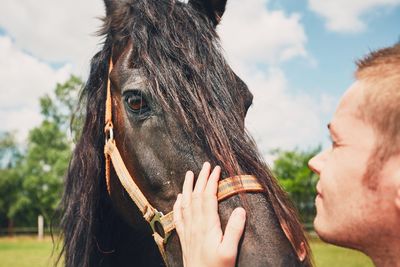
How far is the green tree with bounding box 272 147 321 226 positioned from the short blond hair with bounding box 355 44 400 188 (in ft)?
125

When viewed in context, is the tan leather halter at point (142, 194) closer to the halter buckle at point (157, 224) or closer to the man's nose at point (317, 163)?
the halter buckle at point (157, 224)

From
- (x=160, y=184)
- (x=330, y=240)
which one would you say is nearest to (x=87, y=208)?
(x=160, y=184)

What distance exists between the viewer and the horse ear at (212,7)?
8.84 feet

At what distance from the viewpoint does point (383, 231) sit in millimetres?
1022

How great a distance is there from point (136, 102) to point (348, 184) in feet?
4.46

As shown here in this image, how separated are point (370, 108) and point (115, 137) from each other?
1616mm

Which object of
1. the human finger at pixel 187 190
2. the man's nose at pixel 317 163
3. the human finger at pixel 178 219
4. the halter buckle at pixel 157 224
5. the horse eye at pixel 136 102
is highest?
the horse eye at pixel 136 102

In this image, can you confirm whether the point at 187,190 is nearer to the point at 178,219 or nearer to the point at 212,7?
the point at 178,219

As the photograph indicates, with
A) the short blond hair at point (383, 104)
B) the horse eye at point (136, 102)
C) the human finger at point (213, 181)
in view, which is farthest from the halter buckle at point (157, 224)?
the short blond hair at point (383, 104)

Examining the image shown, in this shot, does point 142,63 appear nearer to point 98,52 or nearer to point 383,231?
point 98,52

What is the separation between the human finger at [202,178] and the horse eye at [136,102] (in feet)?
1.87

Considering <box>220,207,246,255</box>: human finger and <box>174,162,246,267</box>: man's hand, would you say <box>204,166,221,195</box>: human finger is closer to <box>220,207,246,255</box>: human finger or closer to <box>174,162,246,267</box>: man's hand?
<box>174,162,246,267</box>: man's hand

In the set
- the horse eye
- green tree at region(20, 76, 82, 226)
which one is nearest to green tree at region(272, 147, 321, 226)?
green tree at region(20, 76, 82, 226)

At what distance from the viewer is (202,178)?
1.68m
